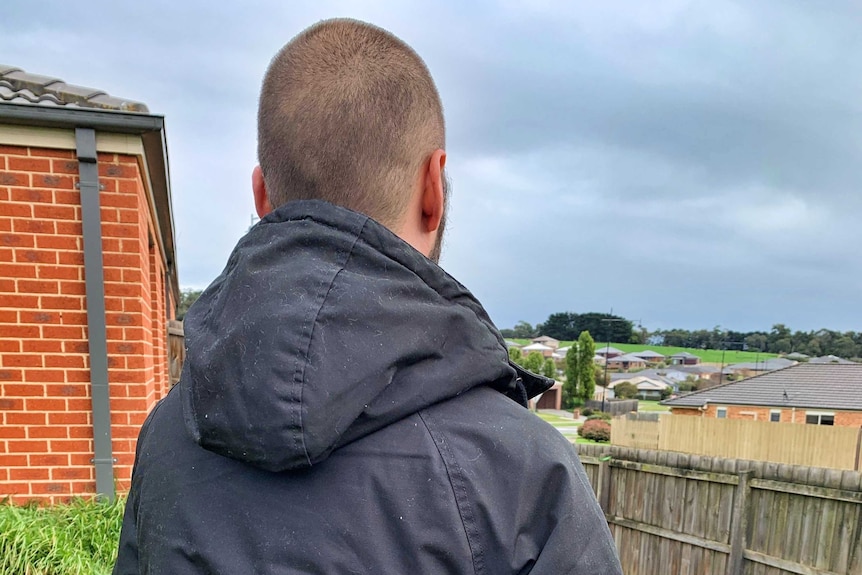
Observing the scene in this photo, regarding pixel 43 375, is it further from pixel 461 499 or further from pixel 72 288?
pixel 461 499

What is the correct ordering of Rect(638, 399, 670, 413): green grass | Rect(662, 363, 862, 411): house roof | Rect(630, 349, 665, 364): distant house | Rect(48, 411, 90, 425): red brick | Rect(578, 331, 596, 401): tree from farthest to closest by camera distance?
Rect(630, 349, 665, 364): distant house
Rect(578, 331, 596, 401): tree
Rect(638, 399, 670, 413): green grass
Rect(662, 363, 862, 411): house roof
Rect(48, 411, 90, 425): red brick

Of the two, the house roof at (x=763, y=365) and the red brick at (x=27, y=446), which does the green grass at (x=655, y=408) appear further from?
the red brick at (x=27, y=446)

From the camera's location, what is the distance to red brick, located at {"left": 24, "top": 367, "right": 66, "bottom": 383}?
312 cm

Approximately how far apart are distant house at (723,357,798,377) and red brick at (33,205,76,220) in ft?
141

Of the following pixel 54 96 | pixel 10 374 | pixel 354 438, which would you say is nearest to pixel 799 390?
pixel 10 374

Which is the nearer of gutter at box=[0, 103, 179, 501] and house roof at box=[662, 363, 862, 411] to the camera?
gutter at box=[0, 103, 179, 501]

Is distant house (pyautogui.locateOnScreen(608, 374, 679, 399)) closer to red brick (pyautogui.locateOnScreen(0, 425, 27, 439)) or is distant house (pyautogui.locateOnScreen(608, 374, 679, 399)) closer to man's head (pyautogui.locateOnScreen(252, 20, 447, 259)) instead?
red brick (pyautogui.locateOnScreen(0, 425, 27, 439))

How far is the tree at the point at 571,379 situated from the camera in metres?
41.4

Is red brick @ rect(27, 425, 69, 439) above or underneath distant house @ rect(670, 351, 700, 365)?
above

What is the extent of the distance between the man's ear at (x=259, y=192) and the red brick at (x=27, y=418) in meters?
3.04

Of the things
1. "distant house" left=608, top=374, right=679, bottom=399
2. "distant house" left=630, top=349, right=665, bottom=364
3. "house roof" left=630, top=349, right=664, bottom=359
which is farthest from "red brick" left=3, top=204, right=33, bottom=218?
"house roof" left=630, top=349, right=664, bottom=359

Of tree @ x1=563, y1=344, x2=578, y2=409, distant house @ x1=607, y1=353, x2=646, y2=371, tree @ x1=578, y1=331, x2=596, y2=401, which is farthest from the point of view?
distant house @ x1=607, y1=353, x2=646, y2=371

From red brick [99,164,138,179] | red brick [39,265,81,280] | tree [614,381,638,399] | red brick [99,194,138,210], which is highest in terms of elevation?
red brick [99,164,138,179]

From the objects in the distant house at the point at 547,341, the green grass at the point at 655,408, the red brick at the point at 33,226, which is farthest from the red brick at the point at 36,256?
the distant house at the point at 547,341
